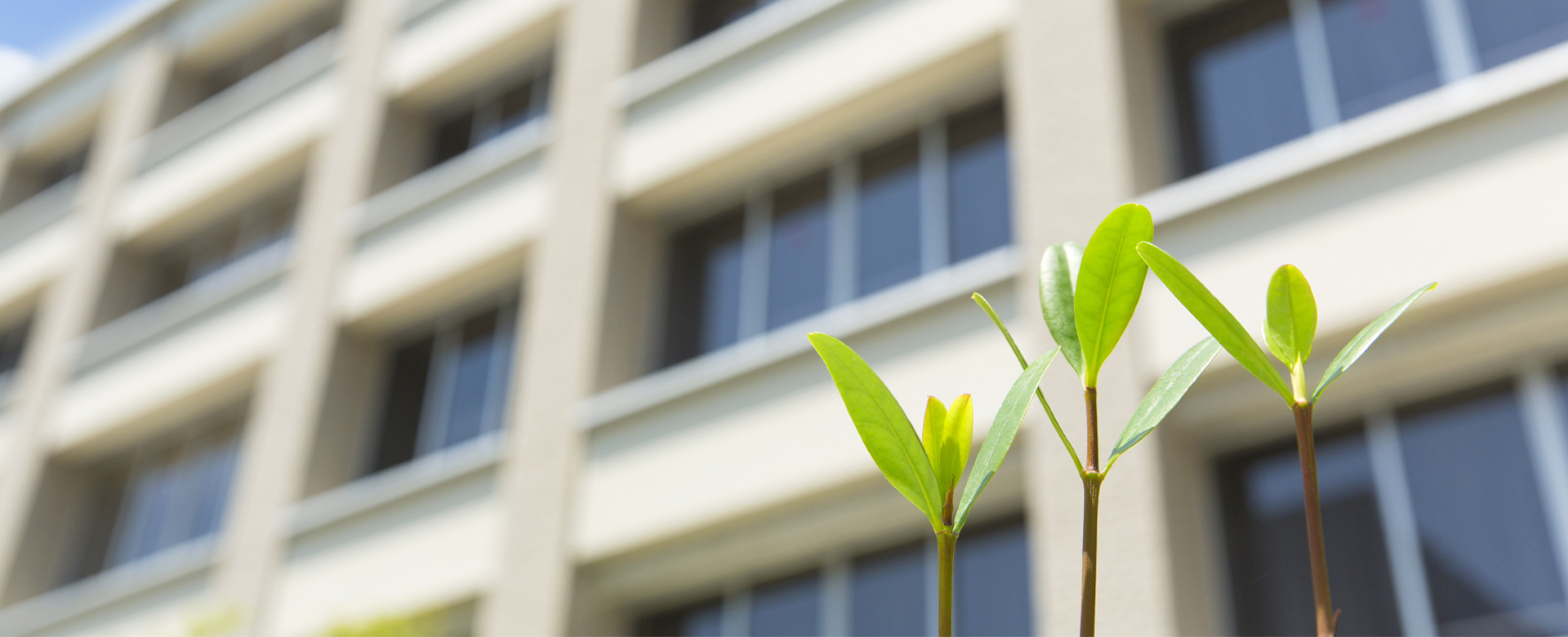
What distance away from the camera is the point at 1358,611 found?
20.9ft

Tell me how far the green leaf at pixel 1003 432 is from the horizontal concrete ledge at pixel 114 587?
11.8 m

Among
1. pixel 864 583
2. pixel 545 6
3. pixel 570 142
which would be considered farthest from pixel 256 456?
pixel 864 583

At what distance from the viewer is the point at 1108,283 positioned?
1297mm

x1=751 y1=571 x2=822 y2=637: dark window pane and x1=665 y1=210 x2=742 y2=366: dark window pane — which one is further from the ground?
x1=665 y1=210 x2=742 y2=366: dark window pane

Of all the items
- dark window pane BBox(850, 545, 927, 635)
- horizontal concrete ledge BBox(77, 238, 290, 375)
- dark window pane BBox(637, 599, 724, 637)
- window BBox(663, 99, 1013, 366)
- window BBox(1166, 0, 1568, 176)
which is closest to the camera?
window BBox(1166, 0, 1568, 176)

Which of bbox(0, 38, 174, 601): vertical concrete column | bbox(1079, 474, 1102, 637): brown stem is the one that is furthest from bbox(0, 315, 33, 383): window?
bbox(1079, 474, 1102, 637): brown stem

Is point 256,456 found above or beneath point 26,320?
beneath

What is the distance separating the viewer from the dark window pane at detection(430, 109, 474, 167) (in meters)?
13.8

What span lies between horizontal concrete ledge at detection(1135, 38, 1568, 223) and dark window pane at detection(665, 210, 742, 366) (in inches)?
144

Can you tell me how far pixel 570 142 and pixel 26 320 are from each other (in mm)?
10181

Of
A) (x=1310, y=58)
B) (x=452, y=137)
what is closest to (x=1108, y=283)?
(x=1310, y=58)

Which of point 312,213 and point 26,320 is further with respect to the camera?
point 26,320

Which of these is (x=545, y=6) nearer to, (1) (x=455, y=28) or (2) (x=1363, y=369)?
(1) (x=455, y=28)

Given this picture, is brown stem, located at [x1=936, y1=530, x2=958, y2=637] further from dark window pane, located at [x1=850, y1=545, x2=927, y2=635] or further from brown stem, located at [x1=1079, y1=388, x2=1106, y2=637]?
dark window pane, located at [x1=850, y1=545, x2=927, y2=635]
